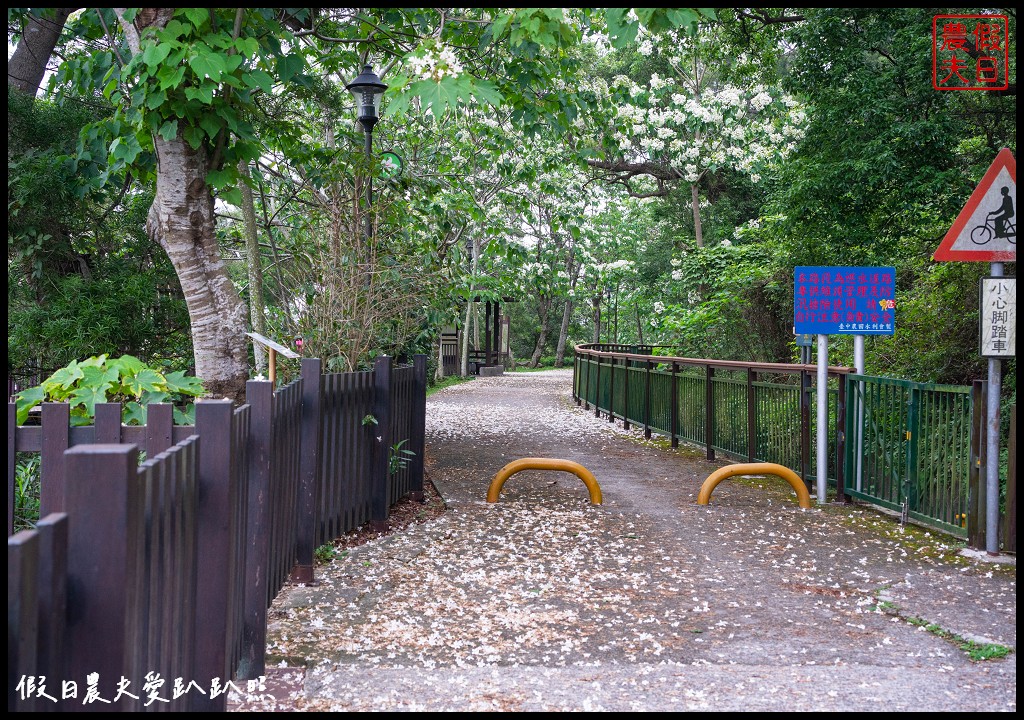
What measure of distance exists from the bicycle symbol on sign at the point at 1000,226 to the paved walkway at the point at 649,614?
2058 mm

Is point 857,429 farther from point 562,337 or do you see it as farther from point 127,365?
point 562,337

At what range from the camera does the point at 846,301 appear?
7.70 meters

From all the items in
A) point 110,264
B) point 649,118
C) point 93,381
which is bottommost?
point 93,381

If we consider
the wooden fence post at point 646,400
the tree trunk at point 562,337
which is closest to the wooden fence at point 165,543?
the wooden fence post at point 646,400

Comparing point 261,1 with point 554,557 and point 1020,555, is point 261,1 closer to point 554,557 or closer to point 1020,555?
point 554,557

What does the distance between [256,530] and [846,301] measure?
5729 mm

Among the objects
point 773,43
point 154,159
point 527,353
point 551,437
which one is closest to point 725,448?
point 551,437

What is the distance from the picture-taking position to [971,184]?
7605mm

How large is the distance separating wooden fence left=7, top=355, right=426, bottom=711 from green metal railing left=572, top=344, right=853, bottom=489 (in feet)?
15.2

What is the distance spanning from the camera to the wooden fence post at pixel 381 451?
255 inches

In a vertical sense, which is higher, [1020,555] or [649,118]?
[649,118]

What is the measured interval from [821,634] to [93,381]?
11.8 feet

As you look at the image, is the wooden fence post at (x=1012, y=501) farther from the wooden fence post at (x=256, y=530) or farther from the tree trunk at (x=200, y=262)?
the tree trunk at (x=200, y=262)

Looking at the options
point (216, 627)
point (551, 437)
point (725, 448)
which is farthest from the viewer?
point (551, 437)
